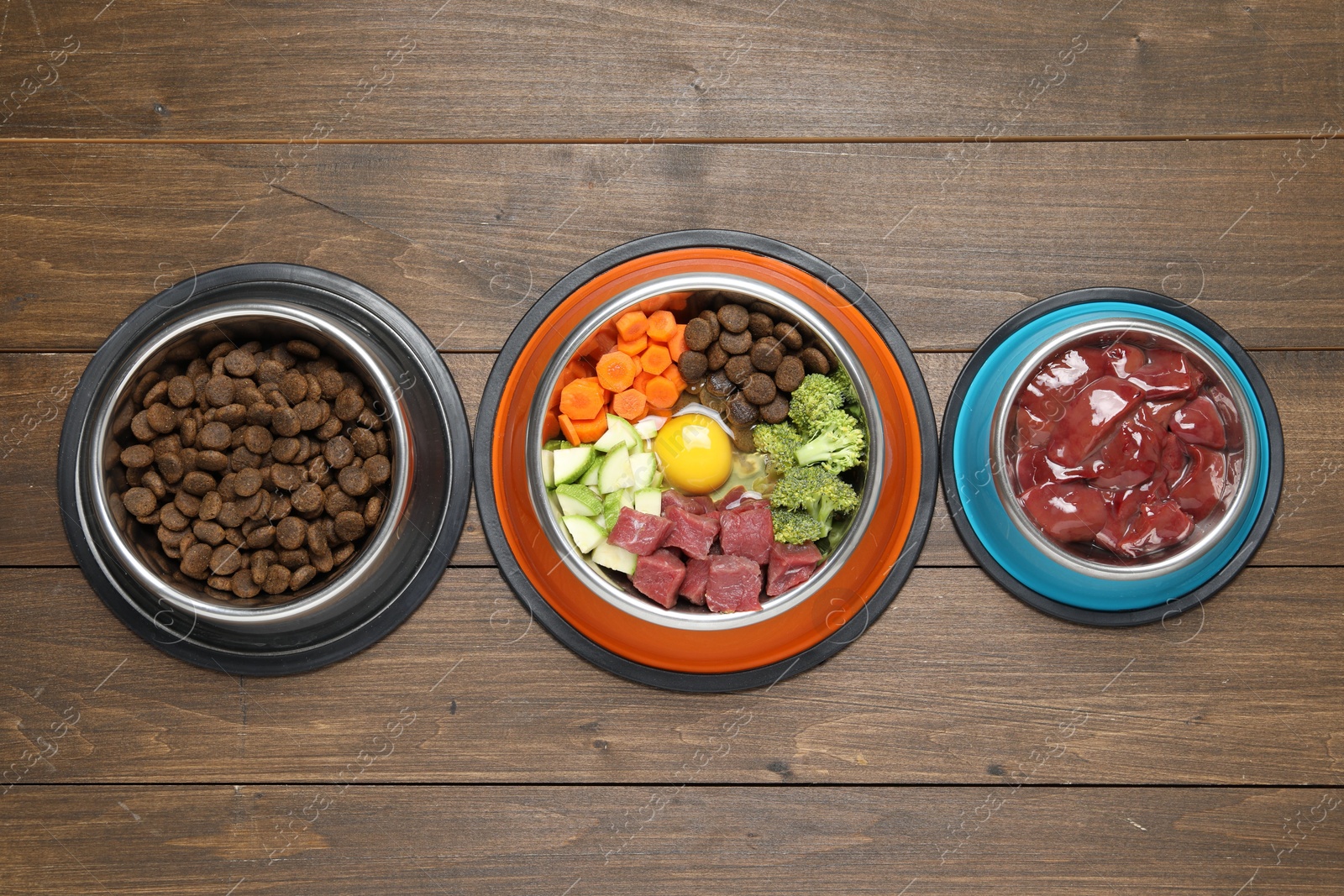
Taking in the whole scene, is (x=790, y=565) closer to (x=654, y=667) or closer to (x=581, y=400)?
(x=654, y=667)

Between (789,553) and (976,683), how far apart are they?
0.49m

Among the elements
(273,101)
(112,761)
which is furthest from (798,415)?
(112,761)

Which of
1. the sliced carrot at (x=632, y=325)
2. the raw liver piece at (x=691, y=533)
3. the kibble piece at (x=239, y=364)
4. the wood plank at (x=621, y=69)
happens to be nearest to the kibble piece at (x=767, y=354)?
the sliced carrot at (x=632, y=325)

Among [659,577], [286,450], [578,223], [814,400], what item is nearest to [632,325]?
[578,223]

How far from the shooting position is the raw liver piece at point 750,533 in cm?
141

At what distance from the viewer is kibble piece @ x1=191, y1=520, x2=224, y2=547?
1.38 m

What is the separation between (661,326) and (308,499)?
0.73 m

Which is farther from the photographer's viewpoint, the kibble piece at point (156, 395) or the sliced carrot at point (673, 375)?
the sliced carrot at point (673, 375)

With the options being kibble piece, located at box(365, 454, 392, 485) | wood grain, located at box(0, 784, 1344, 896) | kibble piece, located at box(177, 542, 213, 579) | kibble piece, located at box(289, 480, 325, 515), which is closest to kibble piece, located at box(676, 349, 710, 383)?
kibble piece, located at box(365, 454, 392, 485)

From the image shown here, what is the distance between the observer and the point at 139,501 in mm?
1370

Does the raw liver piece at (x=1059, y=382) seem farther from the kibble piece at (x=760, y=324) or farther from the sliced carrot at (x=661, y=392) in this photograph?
the sliced carrot at (x=661, y=392)

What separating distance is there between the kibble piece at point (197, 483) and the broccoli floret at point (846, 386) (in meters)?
1.19

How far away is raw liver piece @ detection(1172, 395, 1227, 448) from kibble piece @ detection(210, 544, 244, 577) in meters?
1.76

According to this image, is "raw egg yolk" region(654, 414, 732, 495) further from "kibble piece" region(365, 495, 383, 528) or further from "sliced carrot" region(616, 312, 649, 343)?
"kibble piece" region(365, 495, 383, 528)
